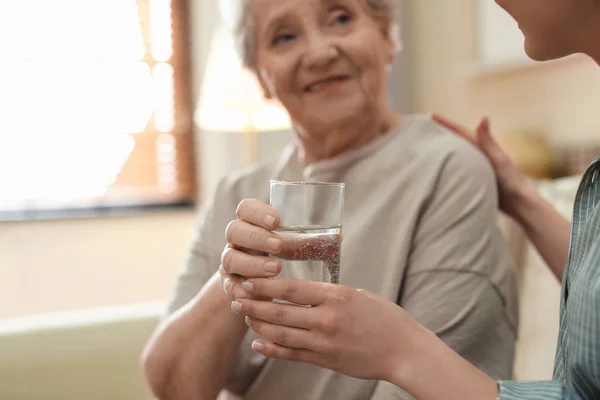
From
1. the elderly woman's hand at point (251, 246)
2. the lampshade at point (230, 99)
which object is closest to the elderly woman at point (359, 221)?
the elderly woman's hand at point (251, 246)

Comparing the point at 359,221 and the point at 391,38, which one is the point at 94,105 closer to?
the point at 391,38

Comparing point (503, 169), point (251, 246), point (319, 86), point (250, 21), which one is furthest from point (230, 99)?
point (251, 246)

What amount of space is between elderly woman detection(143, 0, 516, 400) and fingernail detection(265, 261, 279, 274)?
18 centimetres

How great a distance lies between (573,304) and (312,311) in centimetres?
26

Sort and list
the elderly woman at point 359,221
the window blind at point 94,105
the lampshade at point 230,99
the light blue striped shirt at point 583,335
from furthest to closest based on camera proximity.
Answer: the window blind at point 94,105 < the lampshade at point 230,99 < the elderly woman at point 359,221 < the light blue striped shirt at point 583,335

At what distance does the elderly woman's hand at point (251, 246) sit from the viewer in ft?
2.38

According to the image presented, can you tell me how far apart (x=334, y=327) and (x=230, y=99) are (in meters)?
2.08

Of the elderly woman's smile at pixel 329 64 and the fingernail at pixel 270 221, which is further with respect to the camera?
the elderly woman's smile at pixel 329 64

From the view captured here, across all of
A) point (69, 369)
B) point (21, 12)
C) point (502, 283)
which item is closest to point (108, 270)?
point (21, 12)

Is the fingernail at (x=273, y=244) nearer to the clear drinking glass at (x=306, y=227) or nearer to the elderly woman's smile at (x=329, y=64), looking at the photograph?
the clear drinking glass at (x=306, y=227)

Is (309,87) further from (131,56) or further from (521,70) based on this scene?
(131,56)

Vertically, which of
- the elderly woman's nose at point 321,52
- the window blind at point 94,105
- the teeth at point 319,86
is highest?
the elderly woman's nose at point 321,52

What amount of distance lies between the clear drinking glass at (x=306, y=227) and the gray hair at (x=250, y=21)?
23.0 inches

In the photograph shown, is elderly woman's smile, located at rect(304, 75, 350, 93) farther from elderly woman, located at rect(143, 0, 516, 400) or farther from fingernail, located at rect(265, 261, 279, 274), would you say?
fingernail, located at rect(265, 261, 279, 274)
